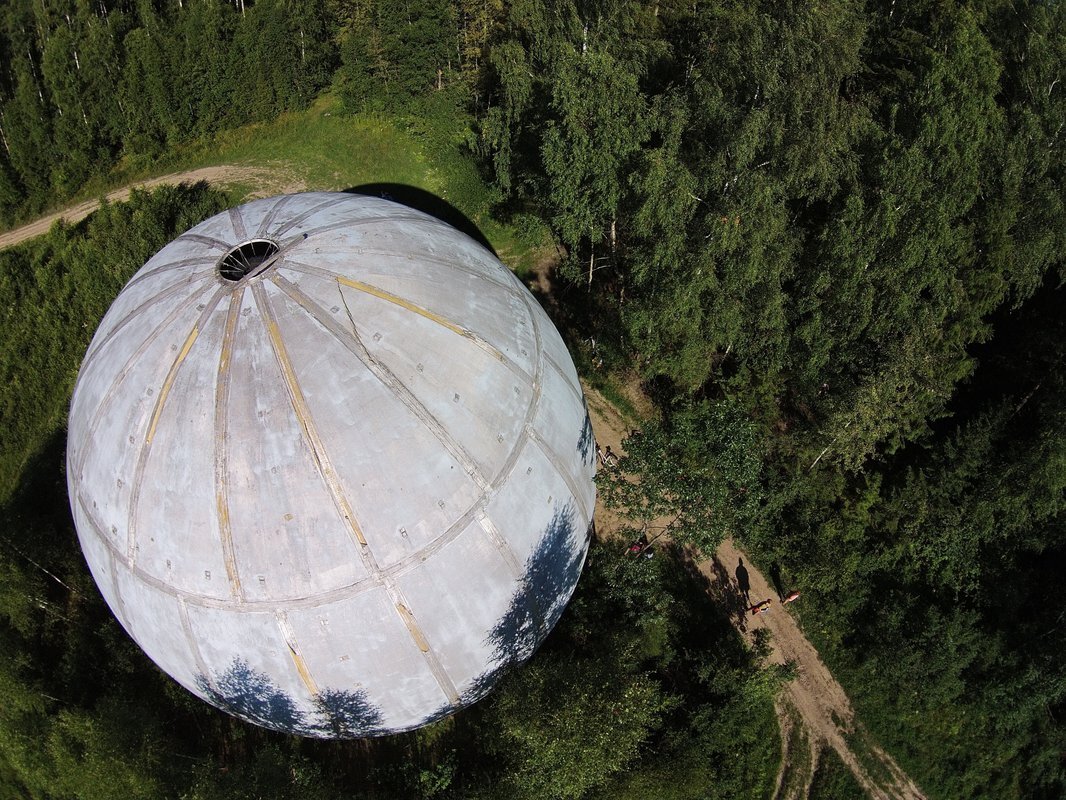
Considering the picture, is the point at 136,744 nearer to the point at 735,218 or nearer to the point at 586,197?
the point at 586,197

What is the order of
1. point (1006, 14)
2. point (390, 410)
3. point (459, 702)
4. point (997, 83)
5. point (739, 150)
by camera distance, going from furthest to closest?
point (1006, 14)
point (997, 83)
point (739, 150)
point (459, 702)
point (390, 410)

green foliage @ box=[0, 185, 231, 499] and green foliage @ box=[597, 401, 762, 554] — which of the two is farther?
green foliage @ box=[0, 185, 231, 499]

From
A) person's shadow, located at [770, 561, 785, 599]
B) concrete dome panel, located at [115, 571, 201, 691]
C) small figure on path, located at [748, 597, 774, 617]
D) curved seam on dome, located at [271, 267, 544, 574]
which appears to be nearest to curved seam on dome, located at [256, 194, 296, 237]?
curved seam on dome, located at [271, 267, 544, 574]

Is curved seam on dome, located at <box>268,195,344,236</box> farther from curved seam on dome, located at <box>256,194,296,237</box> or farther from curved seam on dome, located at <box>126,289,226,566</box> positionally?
curved seam on dome, located at <box>126,289,226,566</box>

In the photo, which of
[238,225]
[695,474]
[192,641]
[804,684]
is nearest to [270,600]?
[192,641]

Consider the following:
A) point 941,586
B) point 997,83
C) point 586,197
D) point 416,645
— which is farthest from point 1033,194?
point 416,645

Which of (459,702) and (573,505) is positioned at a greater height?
(573,505)
